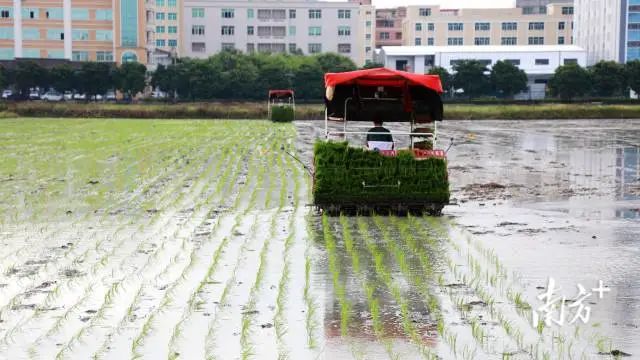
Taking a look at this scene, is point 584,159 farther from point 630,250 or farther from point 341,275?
point 341,275

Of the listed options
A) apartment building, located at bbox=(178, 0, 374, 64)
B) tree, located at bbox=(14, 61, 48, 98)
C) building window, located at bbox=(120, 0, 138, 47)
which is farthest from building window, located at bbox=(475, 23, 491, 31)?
tree, located at bbox=(14, 61, 48, 98)

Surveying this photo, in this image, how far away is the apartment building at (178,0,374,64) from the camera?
4673 inches

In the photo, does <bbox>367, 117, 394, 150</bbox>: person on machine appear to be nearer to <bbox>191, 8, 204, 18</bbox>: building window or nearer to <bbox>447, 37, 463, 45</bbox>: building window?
<bbox>191, 8, 204, 18</bbox>: building window

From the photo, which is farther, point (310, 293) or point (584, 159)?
point (584, 159)

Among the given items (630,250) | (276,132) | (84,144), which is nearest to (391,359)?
(630,250)

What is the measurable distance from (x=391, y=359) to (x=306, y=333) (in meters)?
0.88

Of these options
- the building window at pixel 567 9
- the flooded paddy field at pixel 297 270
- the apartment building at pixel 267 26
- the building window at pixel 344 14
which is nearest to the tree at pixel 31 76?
the apartment building at pixel 267 26

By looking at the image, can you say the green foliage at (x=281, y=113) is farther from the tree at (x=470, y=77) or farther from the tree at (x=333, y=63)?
the tree at (x=333, y=63)

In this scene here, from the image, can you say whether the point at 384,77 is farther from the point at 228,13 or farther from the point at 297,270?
the point at 228,13

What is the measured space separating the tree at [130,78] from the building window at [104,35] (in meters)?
18.3

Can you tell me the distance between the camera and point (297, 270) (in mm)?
9484

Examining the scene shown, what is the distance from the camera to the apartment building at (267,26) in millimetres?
118688

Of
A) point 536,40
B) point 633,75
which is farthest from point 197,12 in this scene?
point 633,75

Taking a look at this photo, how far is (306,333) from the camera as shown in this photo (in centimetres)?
704
